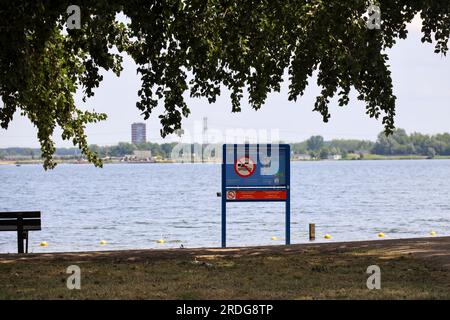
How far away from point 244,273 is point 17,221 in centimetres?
815

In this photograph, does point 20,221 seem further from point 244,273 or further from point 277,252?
point 244,273

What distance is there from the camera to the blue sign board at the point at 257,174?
1841 centimetres

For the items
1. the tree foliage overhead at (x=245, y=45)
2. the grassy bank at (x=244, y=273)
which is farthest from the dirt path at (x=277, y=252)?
the tree foliage overhead at (x=245, y=45)

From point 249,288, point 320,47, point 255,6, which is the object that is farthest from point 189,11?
point 249,288

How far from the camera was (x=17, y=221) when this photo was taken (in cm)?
1898

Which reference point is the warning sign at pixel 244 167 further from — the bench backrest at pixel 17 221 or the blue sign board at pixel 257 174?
the bench backrest at pixel 17 221

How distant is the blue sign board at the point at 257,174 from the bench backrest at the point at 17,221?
4.53m

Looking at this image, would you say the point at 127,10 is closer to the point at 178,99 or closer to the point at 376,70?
the point at 178,99

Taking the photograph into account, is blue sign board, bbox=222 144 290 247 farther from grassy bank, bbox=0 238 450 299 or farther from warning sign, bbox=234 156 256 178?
grassy bank, bbox=0 238 450 299

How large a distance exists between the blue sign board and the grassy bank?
2537mm

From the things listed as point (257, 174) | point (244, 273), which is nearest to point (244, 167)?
point (257, 174)

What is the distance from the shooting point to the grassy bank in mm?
10898
